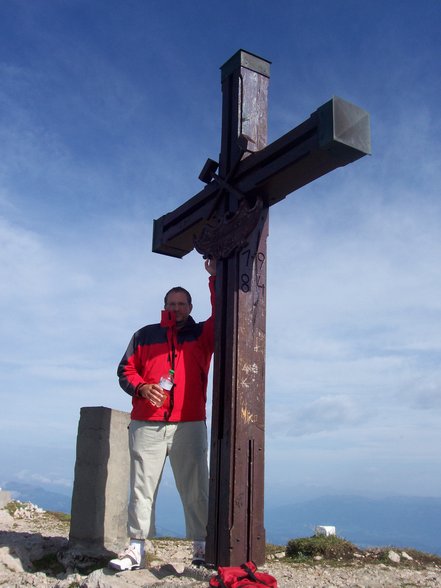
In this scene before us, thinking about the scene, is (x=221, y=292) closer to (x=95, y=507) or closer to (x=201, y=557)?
(x=201, y=557)

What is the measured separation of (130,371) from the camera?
5.87 m

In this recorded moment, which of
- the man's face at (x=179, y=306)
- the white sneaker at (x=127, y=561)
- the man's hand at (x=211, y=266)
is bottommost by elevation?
the white sneaker at (x=127, y=561)

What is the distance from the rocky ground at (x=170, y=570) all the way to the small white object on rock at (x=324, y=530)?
694 millimetres

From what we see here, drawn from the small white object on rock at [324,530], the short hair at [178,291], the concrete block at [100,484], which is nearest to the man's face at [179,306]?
the short hair at [178,291]

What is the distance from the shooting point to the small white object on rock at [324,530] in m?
8.13

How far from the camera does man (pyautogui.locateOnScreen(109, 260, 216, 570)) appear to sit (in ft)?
18.0

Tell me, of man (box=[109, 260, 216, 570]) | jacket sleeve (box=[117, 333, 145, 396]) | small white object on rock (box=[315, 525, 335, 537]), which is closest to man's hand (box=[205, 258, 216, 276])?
man (box=[109, 260, 216, 570])

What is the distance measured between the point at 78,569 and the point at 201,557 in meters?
1.63

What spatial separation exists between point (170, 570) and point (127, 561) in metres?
0.38

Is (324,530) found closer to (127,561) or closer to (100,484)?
(100,484)

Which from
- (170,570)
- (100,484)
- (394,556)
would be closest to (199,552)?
(170,570)

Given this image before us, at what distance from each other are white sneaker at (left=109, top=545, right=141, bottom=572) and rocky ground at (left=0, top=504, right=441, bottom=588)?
7cm

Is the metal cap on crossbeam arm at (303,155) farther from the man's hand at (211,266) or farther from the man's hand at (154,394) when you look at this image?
the man's hand at (154,394)

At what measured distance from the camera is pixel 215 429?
5.09 m
